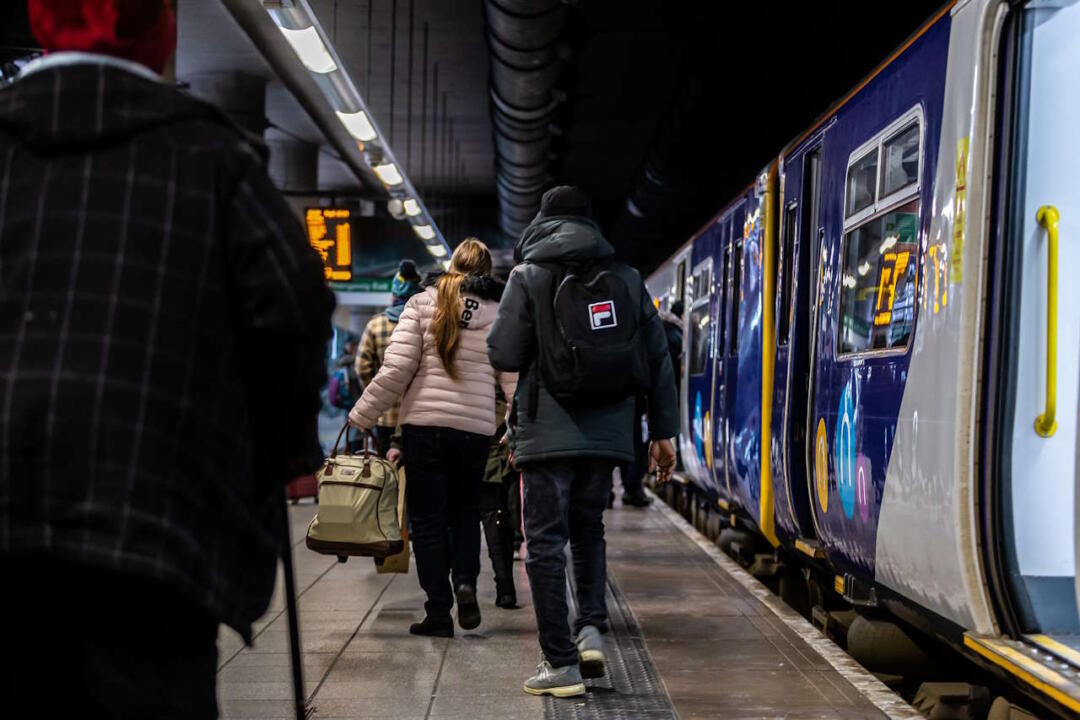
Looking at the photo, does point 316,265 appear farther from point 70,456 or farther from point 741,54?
point 741,54

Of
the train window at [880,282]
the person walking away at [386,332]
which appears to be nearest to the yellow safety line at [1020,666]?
the train window at [880,282]

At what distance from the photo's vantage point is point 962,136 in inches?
190

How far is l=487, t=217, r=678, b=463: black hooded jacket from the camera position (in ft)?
18.2

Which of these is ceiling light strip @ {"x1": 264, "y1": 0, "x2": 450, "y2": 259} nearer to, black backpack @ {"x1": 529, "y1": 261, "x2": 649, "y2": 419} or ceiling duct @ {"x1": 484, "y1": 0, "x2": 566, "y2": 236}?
ceiling duct @ {"x1": 484, "y1": 0, "x2": 566, "y2": 236}

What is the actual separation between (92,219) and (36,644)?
2.32 ft

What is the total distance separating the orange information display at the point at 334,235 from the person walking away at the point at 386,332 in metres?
8.45

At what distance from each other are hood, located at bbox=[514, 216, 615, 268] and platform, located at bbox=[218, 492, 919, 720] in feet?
5.60

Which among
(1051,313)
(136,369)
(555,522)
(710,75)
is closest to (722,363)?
(710,75)

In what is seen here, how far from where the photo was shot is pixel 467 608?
23.1 ft

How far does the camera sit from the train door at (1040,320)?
14.9ft

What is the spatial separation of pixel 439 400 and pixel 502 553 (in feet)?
5.03

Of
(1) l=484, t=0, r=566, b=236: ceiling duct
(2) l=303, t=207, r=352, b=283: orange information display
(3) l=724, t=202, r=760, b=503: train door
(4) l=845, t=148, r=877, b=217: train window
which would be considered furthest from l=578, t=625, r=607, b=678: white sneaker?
(2) l=303, t=207, r=352, b=283: orange information display

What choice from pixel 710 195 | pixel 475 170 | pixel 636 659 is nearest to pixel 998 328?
pixel 636 659

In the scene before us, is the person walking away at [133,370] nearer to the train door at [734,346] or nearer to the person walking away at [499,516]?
the person walking away at [499,516]
